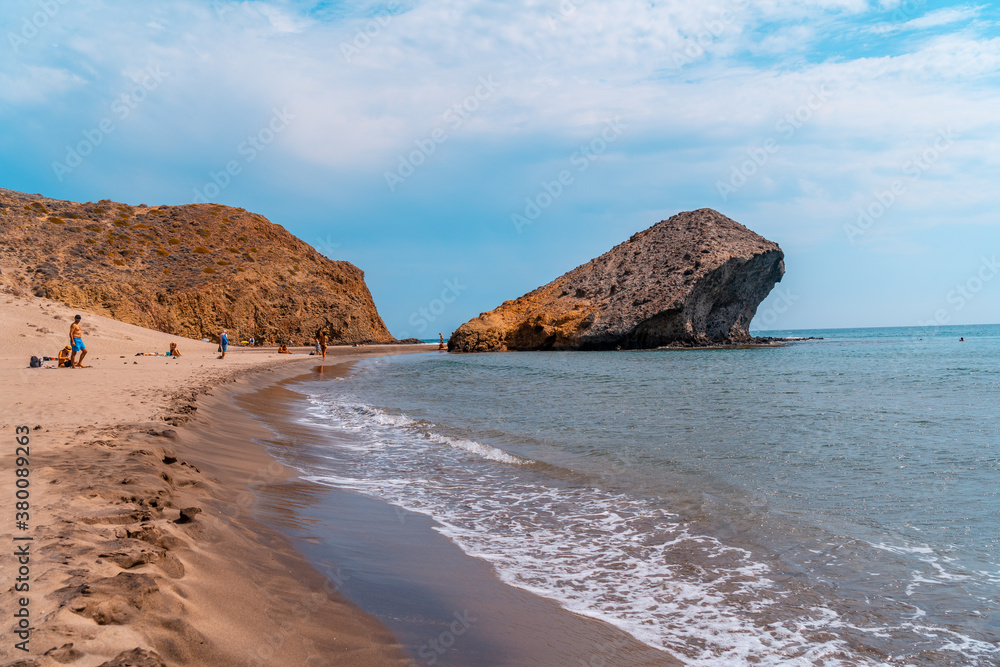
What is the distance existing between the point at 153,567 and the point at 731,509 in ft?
18.2

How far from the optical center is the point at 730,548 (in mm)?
5156

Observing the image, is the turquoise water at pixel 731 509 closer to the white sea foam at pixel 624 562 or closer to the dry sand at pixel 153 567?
the white sea foam at pixel 624 562

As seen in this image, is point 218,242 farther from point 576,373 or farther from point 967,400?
point 967,400

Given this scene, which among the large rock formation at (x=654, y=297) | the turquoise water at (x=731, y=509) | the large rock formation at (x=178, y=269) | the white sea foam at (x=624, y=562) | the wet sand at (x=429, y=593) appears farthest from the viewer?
the large rock formation at (x=654, y=297)

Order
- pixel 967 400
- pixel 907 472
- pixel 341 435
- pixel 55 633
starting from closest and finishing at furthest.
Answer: pixel 55 633 < pixel 907 472 < pixel 341 435 < pixel 967 400

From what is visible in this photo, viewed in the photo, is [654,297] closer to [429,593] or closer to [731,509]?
[731,509]

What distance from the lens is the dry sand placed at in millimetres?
2418

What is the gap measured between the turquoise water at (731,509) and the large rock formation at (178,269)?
39227 millimetres

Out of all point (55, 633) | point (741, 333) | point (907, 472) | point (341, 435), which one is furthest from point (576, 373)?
point (741, 333)

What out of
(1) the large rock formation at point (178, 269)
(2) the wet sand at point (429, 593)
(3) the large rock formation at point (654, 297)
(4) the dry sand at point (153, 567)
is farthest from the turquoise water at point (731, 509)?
(1) the large rock formation at point (178, 269)

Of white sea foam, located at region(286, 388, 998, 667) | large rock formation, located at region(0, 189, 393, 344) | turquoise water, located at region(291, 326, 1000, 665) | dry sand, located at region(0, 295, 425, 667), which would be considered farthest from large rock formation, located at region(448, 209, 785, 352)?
dry sand, located at region(0, 295, 425, 667)

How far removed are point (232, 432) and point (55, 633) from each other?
753cm

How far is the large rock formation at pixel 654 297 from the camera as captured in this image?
47.7 m

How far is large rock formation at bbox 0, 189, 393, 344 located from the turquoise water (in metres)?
39.2
